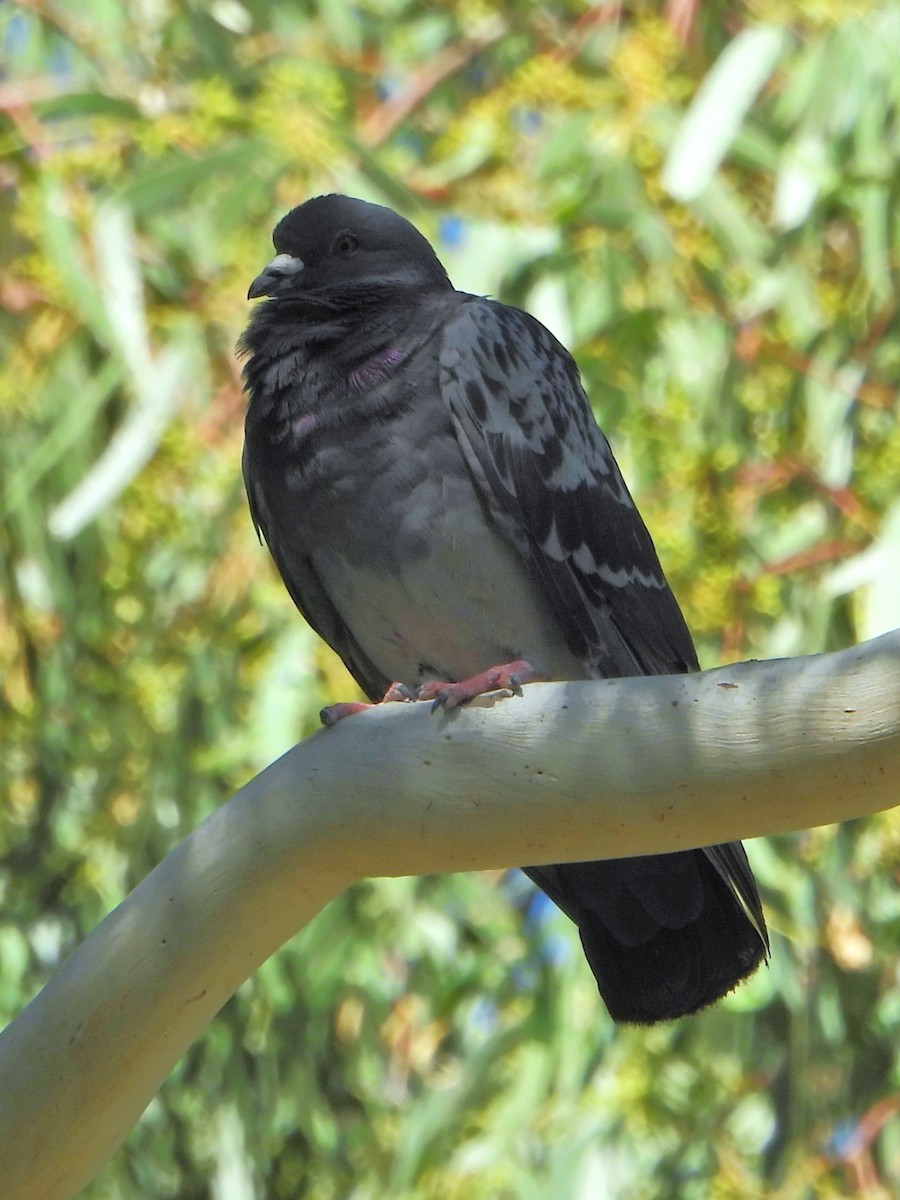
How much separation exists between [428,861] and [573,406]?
1.36 meters

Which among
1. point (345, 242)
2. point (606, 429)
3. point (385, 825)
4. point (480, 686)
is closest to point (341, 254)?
point (345, 242)

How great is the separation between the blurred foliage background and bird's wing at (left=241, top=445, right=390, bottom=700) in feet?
2.18

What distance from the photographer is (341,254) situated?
138 inches

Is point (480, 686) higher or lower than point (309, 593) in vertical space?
higher

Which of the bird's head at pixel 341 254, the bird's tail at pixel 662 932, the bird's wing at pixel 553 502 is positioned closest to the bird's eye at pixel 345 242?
the bird's head at pixel 341 254

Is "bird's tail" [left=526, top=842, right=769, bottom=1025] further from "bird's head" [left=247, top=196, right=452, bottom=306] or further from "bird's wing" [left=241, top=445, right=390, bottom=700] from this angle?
"bird's head" [left=247, top=196, right=452, bottom=306]

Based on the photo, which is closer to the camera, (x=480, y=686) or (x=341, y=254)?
(x=480, y=686)

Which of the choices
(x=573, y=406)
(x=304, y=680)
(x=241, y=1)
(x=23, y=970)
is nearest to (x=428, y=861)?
(x=573, y=406)

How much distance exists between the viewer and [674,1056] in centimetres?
423

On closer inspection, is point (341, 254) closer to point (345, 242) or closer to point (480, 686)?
point (345, 242)

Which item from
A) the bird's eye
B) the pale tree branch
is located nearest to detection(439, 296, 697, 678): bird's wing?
the bird's eye

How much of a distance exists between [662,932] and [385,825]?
0.94m

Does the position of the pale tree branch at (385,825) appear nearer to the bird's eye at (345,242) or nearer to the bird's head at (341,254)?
the bird's head at (341,254)

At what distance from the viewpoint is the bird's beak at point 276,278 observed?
11.4ft
